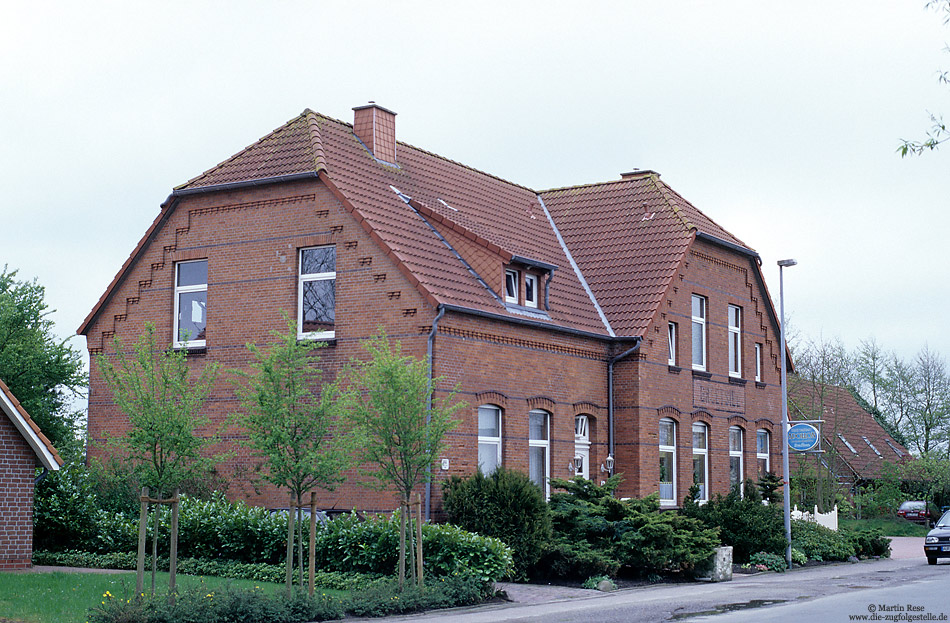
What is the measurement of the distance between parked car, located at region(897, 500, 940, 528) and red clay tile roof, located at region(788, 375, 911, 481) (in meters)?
1.99

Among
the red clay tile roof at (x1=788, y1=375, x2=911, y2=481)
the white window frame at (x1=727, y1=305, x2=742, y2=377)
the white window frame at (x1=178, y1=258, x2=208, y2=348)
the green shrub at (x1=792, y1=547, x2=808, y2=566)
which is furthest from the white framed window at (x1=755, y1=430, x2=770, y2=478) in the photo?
the white window frame at (x1=178, y1=258, x2=208, y2=348)

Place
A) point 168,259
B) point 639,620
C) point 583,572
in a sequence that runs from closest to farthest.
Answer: point 639,620 → point 583,572 → point 168,259

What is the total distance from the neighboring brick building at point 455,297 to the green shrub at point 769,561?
2751 mm

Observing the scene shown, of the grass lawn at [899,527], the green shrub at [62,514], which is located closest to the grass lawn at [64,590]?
the green shrub at [62,514]

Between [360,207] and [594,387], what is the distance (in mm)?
7114

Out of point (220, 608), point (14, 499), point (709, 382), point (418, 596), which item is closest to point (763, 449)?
point (709, 382)

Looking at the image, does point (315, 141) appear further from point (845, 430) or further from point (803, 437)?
point (845, 430)

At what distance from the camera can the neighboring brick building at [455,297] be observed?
848 inches

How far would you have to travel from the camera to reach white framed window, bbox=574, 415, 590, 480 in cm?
2483

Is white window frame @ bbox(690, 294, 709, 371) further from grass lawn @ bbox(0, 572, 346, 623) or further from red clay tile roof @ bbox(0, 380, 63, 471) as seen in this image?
red clay tile roof @ bbox(0, 380, 63, 471)

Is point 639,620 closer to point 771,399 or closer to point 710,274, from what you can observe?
point 710,274

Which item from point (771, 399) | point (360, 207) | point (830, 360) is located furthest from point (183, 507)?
point (830, 360)

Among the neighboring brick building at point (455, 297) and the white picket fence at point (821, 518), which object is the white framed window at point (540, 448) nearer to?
the neighboring brick building at point (455, 297)

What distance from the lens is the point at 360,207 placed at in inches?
858
